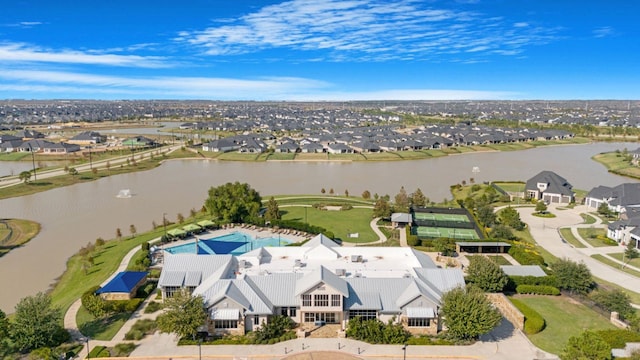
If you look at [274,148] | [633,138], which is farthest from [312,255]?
[633,138]

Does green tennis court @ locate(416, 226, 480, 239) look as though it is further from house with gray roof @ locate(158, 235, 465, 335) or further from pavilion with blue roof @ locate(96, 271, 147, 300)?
pavilion with blue roof @ locate(96, 271, 147, 300)

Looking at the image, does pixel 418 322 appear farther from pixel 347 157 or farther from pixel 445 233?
pixel 347 157

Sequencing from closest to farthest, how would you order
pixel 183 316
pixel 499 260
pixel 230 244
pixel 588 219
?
pixel 183 316
pixel 499 260
pixel 230 244
pixel 588 219

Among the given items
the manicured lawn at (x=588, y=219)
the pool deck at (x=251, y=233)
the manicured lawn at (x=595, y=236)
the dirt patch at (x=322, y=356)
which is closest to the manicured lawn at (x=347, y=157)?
the manicured lawn at (x=588, y=219)

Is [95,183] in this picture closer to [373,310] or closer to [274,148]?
[274,148]

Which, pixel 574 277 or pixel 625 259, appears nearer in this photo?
pixel 574 277

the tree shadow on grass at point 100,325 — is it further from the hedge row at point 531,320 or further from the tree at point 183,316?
the hedge row at point 531,320

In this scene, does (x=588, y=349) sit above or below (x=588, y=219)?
above

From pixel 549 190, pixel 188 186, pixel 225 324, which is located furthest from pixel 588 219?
pixel 188 186
